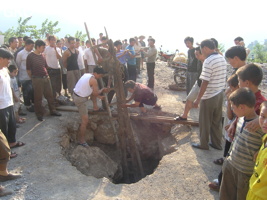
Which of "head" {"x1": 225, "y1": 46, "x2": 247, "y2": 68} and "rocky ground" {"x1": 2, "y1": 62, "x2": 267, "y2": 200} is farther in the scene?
"rocky ground" {"x1": 2, "y1": 62, "x2": 267, "y2": 200}

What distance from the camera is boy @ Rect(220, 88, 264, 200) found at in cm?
230

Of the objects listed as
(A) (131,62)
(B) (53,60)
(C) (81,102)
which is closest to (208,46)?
(C) (81,102)

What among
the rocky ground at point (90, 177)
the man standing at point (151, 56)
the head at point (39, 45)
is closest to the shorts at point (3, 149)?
the rocky ground at point (90, 177)

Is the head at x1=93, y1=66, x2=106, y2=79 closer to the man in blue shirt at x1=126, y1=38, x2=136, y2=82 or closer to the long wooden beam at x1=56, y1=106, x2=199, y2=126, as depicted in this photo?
the long wooden beam at x1=56, y1=106, x2=199, y2=126

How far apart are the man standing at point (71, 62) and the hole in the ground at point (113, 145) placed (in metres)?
1.36

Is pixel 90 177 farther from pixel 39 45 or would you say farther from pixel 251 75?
pixel 39 45

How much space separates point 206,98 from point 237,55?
3.78ft

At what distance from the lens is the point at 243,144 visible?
93.7 inches

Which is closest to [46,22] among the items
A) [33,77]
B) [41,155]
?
[33,77]

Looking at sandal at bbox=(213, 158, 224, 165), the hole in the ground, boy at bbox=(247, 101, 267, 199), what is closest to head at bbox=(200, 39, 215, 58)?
sandal at bbox=(213, 158, 224, 165)

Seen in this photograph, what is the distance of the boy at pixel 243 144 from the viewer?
2.30m

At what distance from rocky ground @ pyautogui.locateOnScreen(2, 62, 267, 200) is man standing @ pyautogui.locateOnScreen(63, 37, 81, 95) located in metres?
1.98

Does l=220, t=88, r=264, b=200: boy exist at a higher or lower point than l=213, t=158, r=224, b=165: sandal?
higher

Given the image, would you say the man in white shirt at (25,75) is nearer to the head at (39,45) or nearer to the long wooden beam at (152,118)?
the head at (39,45)
